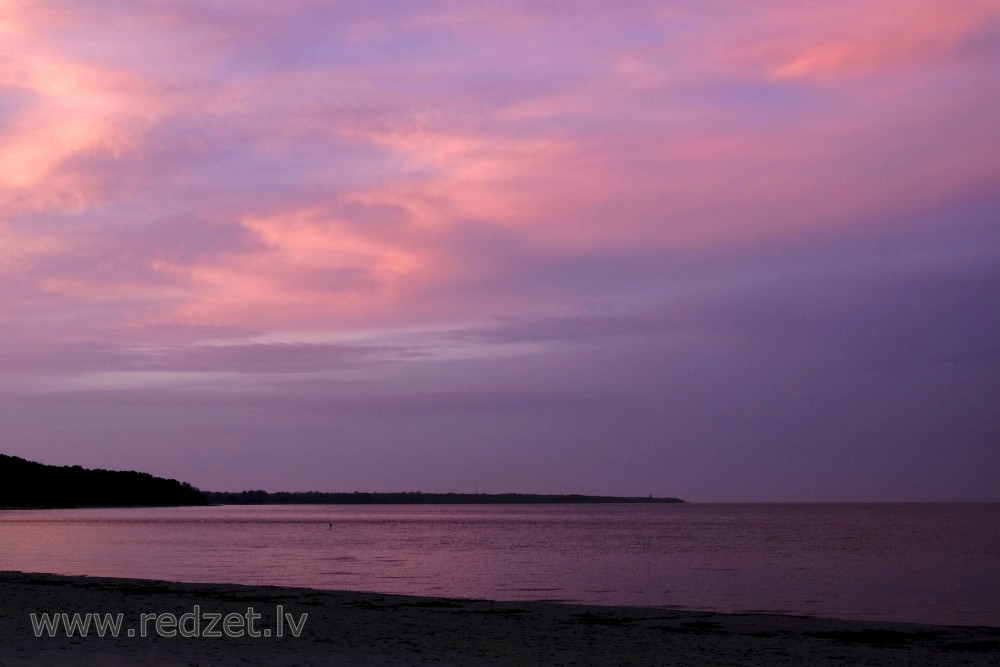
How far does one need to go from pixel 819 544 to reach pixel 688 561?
3089 cm

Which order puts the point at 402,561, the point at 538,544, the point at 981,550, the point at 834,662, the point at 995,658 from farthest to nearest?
the point at 538,544 → the point at 981,550 → the point at 402,561 → the point at 995,658 → the point at 834,662

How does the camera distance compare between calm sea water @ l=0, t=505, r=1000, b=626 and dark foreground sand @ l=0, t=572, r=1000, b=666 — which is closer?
dark foreground sand @ l=0, t=572, r=1000, b=666

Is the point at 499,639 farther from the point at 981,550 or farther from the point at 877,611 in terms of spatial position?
the point at 981,550

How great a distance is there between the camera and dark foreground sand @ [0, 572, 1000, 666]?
19.6 m

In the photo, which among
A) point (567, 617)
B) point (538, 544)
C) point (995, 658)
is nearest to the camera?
point (995, 658)

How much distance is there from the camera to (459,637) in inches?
944

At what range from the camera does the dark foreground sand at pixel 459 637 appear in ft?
64.2

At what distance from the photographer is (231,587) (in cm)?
3988

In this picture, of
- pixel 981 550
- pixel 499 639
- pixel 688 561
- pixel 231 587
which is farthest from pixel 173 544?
pixel 499 639

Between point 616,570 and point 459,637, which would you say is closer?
point 459,637

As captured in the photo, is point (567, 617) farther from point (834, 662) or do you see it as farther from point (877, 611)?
point (877, 611)

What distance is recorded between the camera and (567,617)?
100 ft

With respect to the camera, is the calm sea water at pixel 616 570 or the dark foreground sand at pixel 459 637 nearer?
the dark foreground sand at pixel 459 637

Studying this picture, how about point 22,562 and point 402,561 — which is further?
point 402,561
